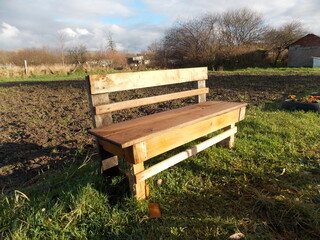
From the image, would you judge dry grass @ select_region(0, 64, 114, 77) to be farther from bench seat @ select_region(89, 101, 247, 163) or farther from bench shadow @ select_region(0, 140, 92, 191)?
bench seat @ select_region(89, 101, 247, 163)

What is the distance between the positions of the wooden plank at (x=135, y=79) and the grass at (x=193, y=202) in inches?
40.7

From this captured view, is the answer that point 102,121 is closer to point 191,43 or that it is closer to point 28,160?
point 28,160

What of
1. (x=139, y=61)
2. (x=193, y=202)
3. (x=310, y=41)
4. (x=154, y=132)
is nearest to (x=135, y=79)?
(x=154, y=132)

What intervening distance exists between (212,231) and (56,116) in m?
5.11

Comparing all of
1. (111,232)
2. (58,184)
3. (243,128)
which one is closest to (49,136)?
(58,184)

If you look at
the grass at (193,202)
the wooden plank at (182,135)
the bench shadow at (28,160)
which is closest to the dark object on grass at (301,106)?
the grass at (193,202)

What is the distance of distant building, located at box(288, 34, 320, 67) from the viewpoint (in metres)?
22.8

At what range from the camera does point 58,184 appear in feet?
8.05

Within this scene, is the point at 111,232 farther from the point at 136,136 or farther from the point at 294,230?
the point at 294,230

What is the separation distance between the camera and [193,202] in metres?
2.12

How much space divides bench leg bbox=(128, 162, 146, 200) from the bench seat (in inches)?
5.8

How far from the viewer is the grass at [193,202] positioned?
172 cm

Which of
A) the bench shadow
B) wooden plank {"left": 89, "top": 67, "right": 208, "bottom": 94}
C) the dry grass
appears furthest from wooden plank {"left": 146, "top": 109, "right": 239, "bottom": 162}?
the dry grass

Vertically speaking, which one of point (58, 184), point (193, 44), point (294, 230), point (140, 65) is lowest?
point (294, 230)
